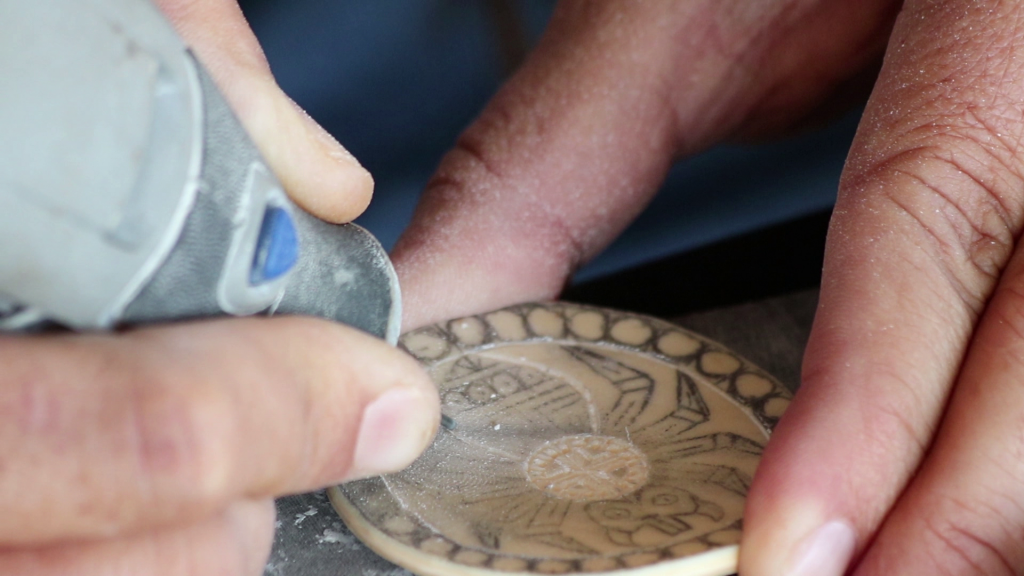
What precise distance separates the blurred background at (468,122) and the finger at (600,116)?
256 millimetres

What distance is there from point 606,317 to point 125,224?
55 cm

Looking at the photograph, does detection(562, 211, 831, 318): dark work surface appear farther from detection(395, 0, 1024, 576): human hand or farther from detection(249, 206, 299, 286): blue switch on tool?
detection(249, 206, 299, 286): blue switch on tool

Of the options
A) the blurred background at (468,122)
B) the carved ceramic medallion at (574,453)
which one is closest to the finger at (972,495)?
the carved ceramic medallion at (574,453)

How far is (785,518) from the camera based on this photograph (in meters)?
0.59

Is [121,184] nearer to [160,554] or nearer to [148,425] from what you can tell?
[148,425]

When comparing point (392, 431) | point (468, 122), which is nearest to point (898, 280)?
point (392, 431)

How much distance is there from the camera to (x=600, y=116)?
107 cm

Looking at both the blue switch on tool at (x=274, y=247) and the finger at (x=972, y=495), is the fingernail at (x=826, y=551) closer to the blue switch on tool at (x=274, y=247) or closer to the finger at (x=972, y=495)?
the finger at (x=972, y=495)

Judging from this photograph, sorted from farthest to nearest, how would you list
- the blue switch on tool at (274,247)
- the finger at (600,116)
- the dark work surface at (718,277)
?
the dark work surface at (718,277)
the finger at (600,116)
the blue switch on tool at (274,247)

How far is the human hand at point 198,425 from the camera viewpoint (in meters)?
0.44

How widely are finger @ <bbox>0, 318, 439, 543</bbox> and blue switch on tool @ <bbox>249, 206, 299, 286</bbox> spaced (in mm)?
31

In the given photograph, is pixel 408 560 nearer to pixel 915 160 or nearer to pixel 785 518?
pixel 785 518

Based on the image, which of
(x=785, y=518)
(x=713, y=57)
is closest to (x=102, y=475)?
(x=785, y=518)

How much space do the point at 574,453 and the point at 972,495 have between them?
0.30 metres
